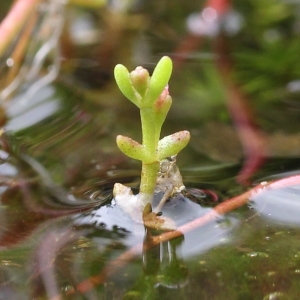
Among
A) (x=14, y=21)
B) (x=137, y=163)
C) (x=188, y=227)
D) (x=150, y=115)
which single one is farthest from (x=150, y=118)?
(x=14, y=21)

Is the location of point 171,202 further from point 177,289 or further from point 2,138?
point 2,138

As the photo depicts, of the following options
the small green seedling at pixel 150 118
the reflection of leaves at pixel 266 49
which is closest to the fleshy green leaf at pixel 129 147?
the small green seedling at pixel 150 118

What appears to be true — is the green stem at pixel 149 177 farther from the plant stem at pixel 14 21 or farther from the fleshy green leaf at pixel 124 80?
the plant stem at pixel 14 21

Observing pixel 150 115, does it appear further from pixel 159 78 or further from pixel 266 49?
pixel 266 49

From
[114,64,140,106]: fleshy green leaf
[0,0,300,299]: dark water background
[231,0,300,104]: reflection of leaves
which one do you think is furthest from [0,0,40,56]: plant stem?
[114,64,140,106]: fleshy green leaf

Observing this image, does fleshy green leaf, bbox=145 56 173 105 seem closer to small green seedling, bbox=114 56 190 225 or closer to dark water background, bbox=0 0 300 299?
small green seedling, bbox=114 56 190 225
